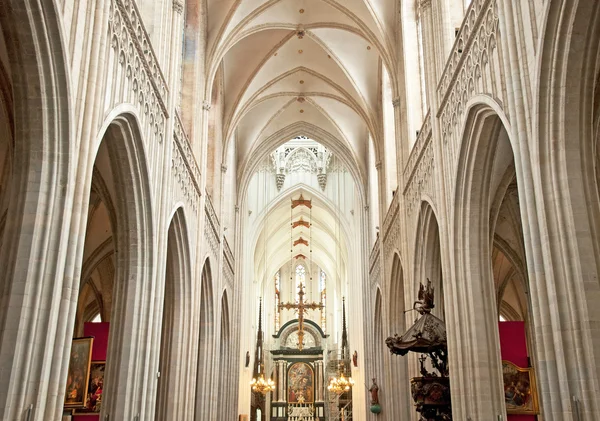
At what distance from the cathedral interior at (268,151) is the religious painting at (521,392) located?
0.04 metres

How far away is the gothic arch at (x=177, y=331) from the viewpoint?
14750mm

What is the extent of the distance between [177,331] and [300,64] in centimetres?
1201

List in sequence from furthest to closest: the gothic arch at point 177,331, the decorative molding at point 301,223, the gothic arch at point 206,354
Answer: the decorative molding at point 301,223 < the gothic arch at point 206,354 < the gothic arch at point 177,331

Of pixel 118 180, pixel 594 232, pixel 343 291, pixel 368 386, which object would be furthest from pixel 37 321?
pixel 343 291

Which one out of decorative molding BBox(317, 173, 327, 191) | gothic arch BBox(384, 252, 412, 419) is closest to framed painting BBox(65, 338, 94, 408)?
gothic arch BBox(384, 252, 412, 419)

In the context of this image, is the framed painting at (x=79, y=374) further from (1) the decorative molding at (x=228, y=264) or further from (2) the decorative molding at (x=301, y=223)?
(2) the decorative molding at (x=301, y=223)

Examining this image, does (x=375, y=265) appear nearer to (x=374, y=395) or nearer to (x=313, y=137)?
(x=374, y=395)

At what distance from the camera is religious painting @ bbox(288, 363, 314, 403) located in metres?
41.7

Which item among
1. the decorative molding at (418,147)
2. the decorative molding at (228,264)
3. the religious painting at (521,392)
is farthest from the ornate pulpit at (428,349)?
the decorative molding at (228,264)

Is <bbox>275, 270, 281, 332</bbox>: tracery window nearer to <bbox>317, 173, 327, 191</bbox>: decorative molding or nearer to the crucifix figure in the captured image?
the crucifix figure

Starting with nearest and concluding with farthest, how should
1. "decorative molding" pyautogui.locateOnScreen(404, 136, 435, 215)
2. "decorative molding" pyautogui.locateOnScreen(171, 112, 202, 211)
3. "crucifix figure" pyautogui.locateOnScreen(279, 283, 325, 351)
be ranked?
"decorative molding" pyautogui.locateOnScreen(404, 136, 435, 215) < "decorative molding" pyautogui.locateOnScreen(171, 112, 202, 211) < "crucifix figure" pyautogui.locateOnScreen(279, 283, 325, 351)

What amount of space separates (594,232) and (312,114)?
2083cm

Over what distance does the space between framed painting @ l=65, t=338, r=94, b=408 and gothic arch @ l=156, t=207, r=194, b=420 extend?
6.50 ft

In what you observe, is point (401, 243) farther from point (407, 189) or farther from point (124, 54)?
point (124, 54)
